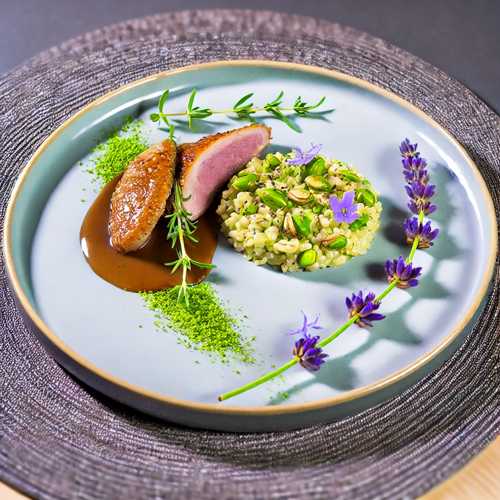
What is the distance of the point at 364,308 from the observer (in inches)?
106

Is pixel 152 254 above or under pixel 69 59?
under

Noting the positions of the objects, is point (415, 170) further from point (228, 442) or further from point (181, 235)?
point (228, 442)

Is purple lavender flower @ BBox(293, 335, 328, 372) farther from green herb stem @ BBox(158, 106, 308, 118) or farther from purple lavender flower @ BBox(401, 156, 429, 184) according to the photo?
green herb stem @ BBox(158, 106, 308, 118)

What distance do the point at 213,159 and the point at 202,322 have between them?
751mm

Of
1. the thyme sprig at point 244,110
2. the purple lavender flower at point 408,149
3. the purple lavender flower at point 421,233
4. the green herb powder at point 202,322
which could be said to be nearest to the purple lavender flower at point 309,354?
the green herb powder at point 202,322

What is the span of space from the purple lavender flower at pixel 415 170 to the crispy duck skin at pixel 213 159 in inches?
22.6

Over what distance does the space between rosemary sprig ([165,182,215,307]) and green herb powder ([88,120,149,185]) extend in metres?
0.31

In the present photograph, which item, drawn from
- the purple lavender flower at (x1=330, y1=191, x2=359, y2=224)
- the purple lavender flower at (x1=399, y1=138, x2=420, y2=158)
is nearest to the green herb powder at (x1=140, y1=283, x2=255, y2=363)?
the purple lavender flower at (x1=330, y1=191, x2=359, y2=224)

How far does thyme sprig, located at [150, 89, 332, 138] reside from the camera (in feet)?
11.2

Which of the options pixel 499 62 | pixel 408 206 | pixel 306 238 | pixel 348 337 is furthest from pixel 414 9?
pixel 348 337

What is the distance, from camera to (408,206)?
123 inches

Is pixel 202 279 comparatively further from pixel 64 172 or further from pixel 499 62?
pixel 499 62

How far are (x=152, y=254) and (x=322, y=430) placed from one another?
91cm

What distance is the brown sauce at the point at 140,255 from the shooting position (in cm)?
286
